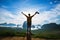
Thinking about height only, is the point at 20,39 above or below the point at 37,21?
below

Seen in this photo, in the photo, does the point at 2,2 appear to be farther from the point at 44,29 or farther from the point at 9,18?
the point at 44,29

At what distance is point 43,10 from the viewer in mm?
7547

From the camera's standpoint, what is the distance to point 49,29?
24.2 ft

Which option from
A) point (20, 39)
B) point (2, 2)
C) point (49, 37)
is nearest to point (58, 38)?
point (49, 37)

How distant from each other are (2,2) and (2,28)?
1056 mm

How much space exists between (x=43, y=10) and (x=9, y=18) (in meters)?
1.42

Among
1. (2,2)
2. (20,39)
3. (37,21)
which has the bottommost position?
(20,39)

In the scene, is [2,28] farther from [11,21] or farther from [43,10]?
[43,10]

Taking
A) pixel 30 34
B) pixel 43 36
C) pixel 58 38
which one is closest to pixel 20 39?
pixel 30 34

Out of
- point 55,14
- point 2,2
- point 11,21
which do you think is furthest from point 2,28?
point 55,14

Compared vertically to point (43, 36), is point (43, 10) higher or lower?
higher

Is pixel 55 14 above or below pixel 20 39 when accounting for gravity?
above

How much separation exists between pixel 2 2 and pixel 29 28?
1552mm

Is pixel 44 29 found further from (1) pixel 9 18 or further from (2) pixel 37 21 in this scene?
(1) pixel 9 18
